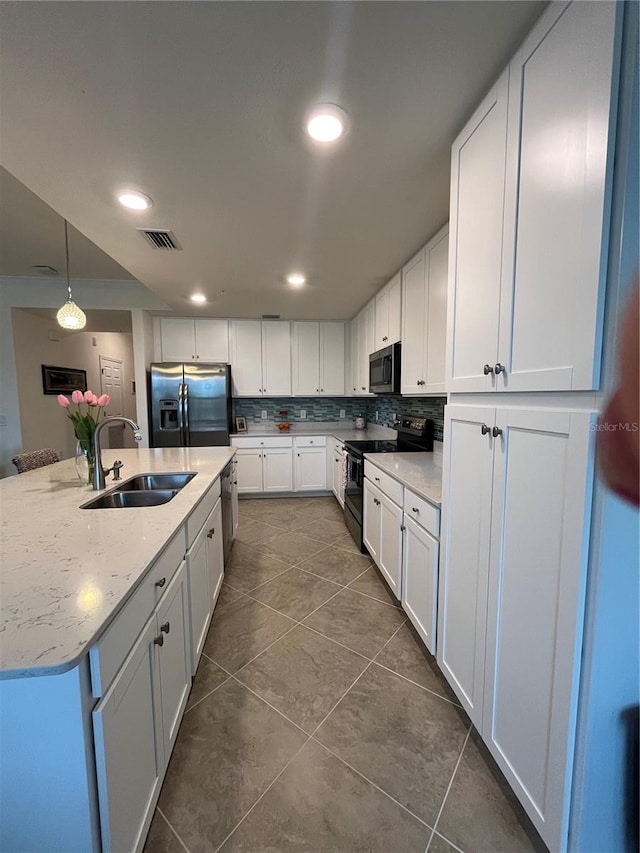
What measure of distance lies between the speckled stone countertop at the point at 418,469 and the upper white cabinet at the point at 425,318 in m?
0.50

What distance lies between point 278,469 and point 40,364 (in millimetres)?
3293

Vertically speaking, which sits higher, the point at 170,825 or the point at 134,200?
the point at 134,200

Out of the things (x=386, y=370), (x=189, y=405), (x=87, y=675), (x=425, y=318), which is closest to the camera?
(x=87, y=675)

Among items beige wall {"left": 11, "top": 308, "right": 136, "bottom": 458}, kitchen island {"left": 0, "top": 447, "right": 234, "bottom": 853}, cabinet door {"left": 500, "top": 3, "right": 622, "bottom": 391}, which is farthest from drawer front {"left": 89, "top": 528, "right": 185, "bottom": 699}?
beige wall {"left": 11, "top": 308, "right": 136, "bottom": 458}

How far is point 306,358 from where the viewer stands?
4547 millimetres

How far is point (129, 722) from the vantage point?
0.86 m

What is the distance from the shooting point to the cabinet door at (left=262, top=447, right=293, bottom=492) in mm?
4371

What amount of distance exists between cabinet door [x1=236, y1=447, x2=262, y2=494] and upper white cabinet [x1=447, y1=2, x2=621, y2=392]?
11.1 ft

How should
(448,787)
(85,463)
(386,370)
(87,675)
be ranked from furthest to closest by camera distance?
1. (386,370)
2. (85,463)
3. (448,787)
4. (87,675)

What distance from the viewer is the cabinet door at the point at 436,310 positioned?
1.93 meters

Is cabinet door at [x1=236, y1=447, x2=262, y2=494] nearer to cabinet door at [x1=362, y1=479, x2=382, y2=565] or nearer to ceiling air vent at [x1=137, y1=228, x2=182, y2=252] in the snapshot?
cabinet door at [x1=362, y1=479, x2=382, y2=565]

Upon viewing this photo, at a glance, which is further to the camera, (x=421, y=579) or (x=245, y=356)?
(x=245, y=356)

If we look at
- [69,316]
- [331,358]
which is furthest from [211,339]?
[69,316]

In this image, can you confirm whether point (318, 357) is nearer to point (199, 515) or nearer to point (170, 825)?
point (199, 515)
